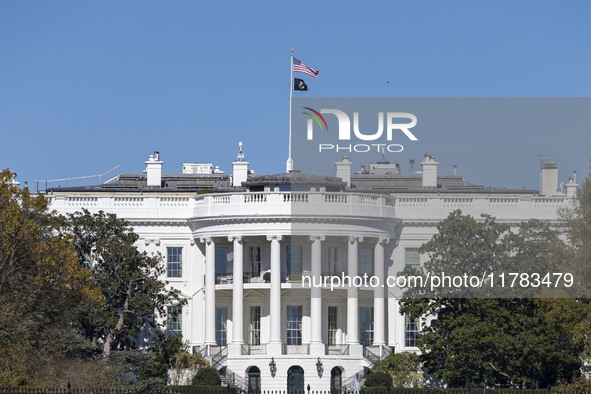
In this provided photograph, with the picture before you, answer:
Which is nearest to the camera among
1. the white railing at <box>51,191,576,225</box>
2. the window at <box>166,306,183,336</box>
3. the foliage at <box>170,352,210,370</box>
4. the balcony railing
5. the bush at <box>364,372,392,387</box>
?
the bush at <box>364,372,392,387</box>

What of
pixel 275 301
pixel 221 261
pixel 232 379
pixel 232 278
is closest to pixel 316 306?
pixel 275 301

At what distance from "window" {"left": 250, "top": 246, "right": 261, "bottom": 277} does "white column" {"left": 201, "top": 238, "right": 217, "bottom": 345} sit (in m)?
2.61

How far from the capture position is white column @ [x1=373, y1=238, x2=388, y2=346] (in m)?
104

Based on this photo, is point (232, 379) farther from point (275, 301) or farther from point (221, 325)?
point (221, 325)

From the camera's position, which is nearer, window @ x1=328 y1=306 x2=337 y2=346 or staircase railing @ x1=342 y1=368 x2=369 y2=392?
staircase railing @ x1=342 y1=368 x2=369 y2=392

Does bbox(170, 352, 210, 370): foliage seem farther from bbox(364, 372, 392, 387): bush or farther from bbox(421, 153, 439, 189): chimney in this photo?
bbox(421, 153, 439, 189): chimney

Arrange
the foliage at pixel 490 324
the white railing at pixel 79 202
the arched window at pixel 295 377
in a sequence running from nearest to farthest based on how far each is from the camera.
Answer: the foliage at pixel 490 324
the arched window at pixel 295 377
the white railing at pixel 79 202

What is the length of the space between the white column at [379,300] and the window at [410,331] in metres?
1.70

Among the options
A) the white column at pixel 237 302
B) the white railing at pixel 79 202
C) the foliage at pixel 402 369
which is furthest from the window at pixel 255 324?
the white railing at pixel 79 202

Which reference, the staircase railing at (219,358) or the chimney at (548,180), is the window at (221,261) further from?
the chimney at (548,180)

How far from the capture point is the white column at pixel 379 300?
104 meters

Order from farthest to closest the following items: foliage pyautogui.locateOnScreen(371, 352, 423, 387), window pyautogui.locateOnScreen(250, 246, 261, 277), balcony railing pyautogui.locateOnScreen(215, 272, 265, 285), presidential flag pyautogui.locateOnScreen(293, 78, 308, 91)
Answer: presidential flag pyautogui.locateOnScreen(293, 78, 308, 91), window pyautogui.locateOnScreen(250, 246, 261, 277), balcony railing pyautogui.locateOnScreen(215, 272, 265, 285), foliage pyautogui.locateOnScreen(371, 352, 423, 387)

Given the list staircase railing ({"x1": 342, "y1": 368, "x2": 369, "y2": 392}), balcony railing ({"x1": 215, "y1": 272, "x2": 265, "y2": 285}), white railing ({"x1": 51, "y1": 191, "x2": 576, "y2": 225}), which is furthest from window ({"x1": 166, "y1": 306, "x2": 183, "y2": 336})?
→ staircase railing ({"x1": 342, "y1": 368, "x2": 369, "y2": 392})

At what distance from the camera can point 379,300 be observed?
105m
